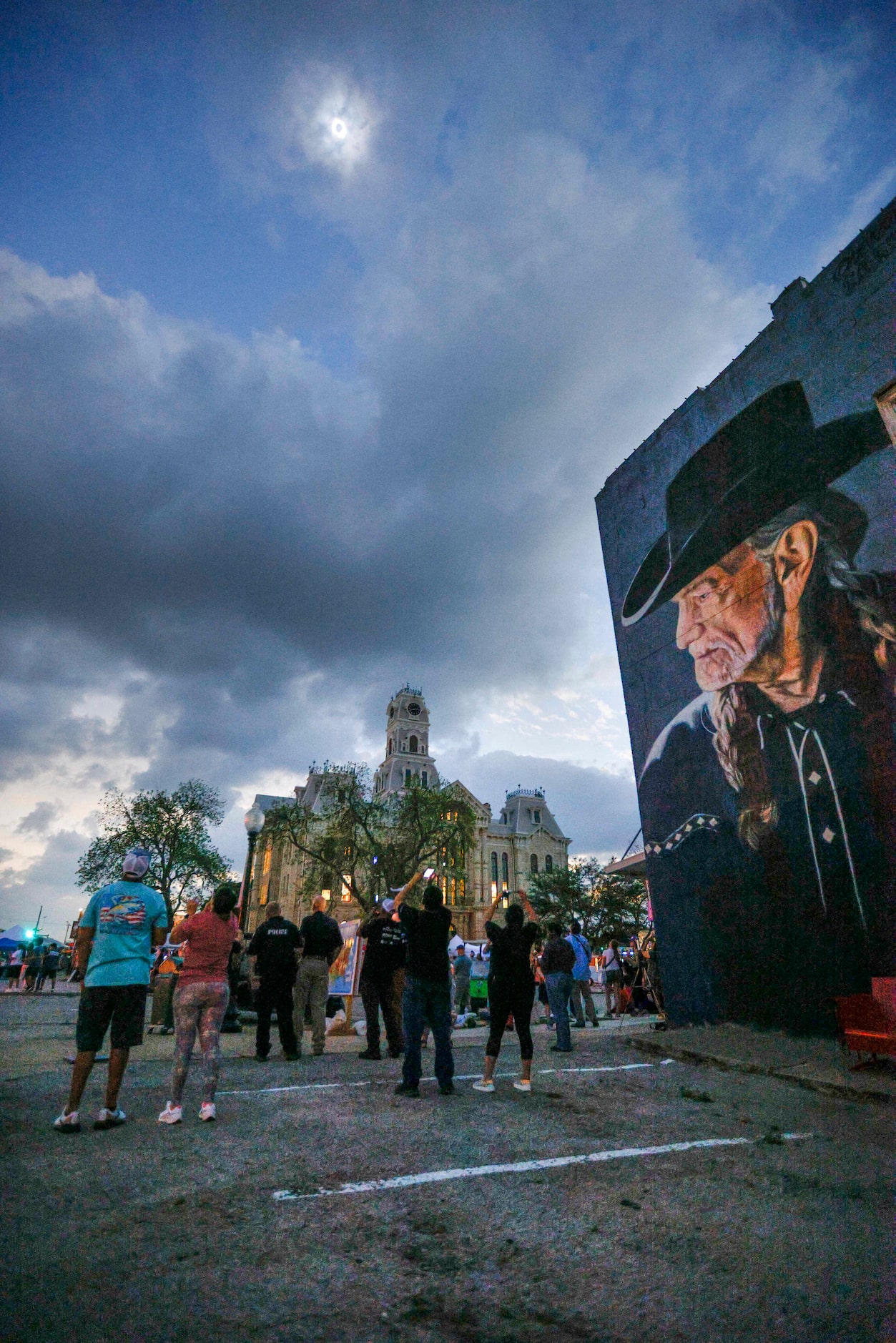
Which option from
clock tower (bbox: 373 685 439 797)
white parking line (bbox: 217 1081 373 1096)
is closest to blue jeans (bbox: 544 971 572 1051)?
white parking line (bbox: 217 1081 373 1096)

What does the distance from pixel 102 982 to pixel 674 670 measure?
394 inches

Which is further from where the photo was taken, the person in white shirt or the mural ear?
the person in white shirt

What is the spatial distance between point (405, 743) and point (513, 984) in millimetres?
62730

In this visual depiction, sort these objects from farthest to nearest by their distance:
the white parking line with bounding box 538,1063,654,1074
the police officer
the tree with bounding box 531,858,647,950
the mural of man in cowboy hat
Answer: the tree with bounding box 531,858,647,950
the mural of man in cowboy hat
the police officer
the white parking line with bounding box 538,1063,654,1074

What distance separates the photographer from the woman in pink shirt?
4.86 m

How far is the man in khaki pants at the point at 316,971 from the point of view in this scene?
26.9 feet

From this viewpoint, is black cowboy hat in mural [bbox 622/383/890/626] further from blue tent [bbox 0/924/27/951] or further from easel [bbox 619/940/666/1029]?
blue tent [bbox 0/924/27/951]

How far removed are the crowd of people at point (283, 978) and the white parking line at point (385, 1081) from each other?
1.19 ft

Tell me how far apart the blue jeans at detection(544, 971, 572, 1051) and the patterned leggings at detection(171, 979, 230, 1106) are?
5.41 metres

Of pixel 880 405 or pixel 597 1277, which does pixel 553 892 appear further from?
pixel 597 1277

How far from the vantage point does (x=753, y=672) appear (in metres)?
10.1

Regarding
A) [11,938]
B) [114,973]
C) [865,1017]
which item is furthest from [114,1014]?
[11,938]

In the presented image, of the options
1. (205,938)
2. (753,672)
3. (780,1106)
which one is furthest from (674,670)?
(205,938)

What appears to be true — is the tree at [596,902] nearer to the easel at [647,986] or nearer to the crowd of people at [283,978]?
the easel at [647,986]
